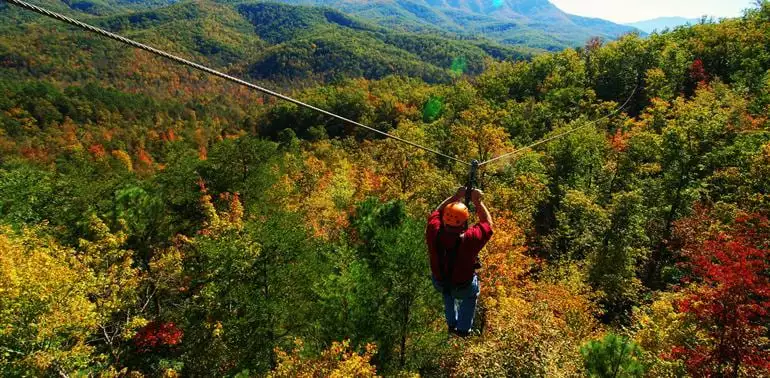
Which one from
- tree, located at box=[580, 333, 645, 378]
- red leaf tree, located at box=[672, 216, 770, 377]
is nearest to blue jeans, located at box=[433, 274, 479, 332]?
tree, located at box=[580, 333, 645, 378]

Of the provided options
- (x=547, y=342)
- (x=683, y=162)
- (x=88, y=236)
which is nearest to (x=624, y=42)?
(x=683, y=162)

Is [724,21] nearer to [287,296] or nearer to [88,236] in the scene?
[287,296]

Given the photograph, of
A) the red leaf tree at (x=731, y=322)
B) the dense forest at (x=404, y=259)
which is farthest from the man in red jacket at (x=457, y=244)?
the red leaf tree at (x=731, y=322)

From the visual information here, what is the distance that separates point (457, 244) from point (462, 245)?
4.0 inches

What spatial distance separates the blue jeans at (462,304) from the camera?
8.05 metres

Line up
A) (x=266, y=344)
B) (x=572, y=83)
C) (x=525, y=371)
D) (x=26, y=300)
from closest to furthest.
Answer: (x=525, y=371) < (x=26, y=300) < (x=266, y=344) < (x=572, y=83)

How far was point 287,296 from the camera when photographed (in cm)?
2569

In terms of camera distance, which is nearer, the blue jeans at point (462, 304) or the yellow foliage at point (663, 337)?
the blue jeans at point (462, 304)

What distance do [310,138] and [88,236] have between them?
63.9 meters

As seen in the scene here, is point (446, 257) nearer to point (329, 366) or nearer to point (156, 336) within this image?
point (329, 366)

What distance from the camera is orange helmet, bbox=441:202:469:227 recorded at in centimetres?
673

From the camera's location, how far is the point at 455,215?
22.3ft

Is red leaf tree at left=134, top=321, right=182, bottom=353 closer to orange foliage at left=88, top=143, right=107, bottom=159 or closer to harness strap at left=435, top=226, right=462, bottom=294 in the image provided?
harness strap at left=435, top=226, right=462, bottom=294

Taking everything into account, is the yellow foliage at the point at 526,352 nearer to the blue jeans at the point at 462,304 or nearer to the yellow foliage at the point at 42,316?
the blue jeans at the point at 462,304
